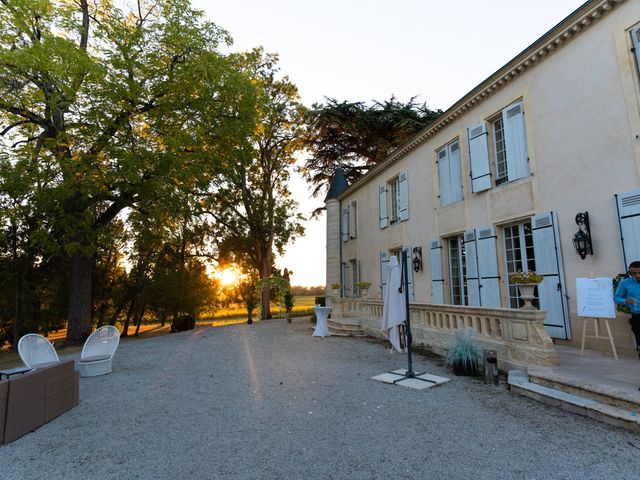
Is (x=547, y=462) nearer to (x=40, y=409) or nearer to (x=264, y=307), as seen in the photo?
(x=40, y=409)

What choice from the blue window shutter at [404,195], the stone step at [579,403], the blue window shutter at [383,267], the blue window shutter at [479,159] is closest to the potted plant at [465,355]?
the stone step at [579,403]

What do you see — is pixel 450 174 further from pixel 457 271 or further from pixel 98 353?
pixel 98 353

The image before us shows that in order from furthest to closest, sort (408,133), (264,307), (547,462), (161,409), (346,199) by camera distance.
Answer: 1. (264,307)
2. (408,133)
3. (346,199)
4. (161,409)
5. (547,462)

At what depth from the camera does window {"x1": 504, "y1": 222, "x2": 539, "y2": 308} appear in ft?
23.9

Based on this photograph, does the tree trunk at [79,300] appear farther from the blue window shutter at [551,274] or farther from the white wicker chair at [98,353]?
the blue window shutter at [551,274]

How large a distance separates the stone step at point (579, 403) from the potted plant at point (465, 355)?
31.2 inches

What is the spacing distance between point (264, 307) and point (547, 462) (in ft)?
64.4

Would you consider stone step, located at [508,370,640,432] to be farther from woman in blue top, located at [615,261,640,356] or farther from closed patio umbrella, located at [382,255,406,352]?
A: closed patio umbrella, located at [382,255,406,352]

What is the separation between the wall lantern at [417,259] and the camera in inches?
421

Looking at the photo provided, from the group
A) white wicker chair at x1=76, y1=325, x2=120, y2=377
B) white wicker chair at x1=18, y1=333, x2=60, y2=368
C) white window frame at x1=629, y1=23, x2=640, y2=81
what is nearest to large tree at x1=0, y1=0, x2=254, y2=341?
white wicker chair at x1=76, y1=325, x2=120, y2=377

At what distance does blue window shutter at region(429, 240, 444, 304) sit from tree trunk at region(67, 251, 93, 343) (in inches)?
458

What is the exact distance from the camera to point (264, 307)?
2153 centimetres

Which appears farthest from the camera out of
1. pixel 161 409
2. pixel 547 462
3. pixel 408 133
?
pixel 408 133

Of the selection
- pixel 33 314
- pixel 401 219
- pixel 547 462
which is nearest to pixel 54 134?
pixel 33 314
